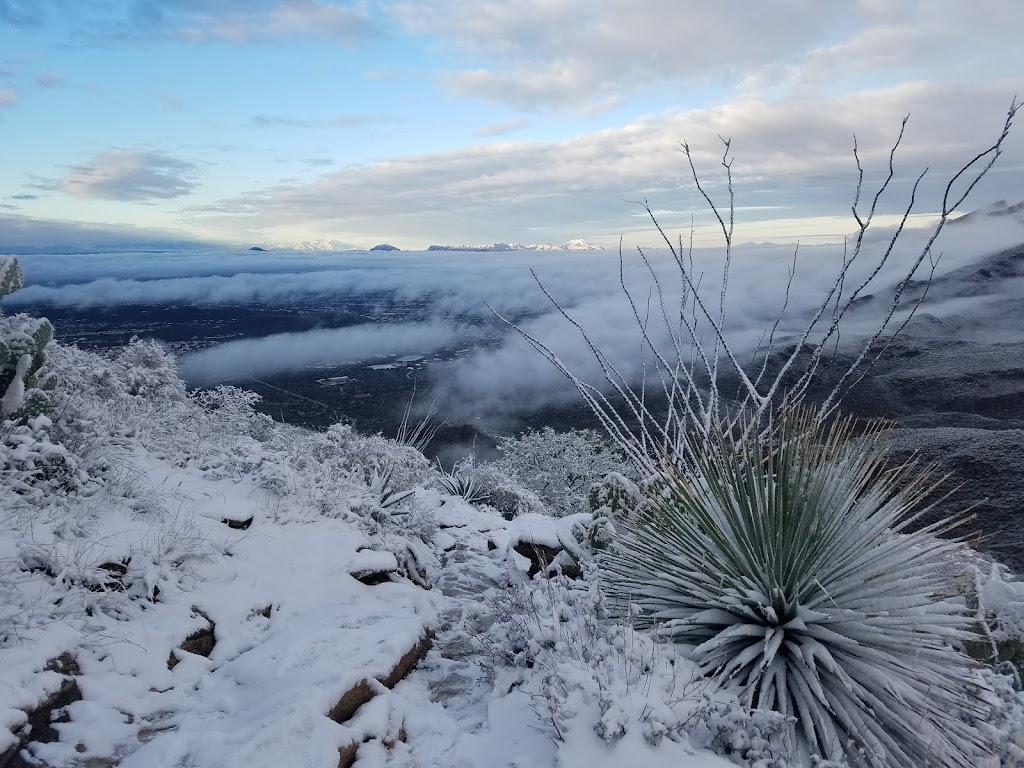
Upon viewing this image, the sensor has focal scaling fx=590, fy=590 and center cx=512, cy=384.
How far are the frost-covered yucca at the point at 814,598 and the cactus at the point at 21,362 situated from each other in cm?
436

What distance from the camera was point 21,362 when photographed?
4.34 metres

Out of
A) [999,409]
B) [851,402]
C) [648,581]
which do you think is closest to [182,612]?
[648,581]

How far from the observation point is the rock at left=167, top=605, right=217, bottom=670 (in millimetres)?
3311

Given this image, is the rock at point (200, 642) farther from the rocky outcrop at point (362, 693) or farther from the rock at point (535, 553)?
the rock at point (535, 553)

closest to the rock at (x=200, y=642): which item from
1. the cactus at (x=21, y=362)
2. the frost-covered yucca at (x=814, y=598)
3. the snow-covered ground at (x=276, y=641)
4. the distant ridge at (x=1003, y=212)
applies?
the snow-covered ground at (x=276, y=641)

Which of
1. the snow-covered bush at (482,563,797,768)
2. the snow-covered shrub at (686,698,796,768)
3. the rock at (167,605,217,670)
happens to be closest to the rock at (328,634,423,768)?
the snow-covered bush at (482,563,797,768)

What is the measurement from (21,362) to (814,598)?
17.9ft

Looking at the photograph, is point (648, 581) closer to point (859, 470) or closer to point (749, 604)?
point (749, 604)

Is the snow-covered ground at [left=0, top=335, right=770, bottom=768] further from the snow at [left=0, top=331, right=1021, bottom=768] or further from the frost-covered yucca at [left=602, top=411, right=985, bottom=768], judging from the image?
the frost-covered yucca at [left=602, top=411, right=985, bottom=768]

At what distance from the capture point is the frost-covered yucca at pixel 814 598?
8.79 feet

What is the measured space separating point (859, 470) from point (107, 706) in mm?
4127

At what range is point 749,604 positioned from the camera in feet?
9.97

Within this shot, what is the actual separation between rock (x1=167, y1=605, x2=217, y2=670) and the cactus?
2149 mm

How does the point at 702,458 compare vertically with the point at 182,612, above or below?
above
